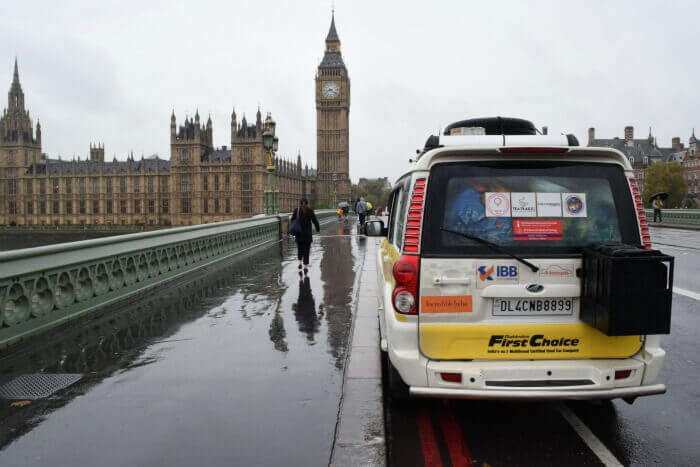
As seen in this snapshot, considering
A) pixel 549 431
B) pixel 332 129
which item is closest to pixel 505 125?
pixel 549 431

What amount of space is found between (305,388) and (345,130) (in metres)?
125

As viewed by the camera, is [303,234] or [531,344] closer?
[531,344]

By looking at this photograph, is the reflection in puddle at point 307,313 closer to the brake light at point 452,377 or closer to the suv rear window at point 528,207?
the brake light at point 452,377

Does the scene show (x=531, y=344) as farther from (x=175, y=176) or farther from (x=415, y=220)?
(x=175, y=176)

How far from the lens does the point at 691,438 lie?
3.86m

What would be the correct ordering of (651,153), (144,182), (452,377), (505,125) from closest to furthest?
1. (452,377)
2. (505,125)
3. (651,153)
4. (144,182)

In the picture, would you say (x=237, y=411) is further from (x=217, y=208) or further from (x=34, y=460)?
(x=217, y=208)

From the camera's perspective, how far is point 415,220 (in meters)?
3.81

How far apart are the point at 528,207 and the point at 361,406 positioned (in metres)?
1.94

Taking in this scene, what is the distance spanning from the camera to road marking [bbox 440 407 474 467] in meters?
3.55

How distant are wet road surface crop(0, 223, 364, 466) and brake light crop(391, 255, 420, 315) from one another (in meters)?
1.03

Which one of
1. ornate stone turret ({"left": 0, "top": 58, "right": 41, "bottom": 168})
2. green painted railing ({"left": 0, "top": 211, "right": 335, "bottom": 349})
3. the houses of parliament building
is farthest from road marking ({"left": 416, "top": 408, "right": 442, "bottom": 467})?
ornate stone turret ({"left": 0, "top": 58, "right": 41, "bottom": 168})

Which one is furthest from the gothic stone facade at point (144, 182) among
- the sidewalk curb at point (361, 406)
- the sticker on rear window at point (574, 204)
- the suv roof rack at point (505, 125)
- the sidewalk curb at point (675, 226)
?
the sticker on rear window at point (574, 204)

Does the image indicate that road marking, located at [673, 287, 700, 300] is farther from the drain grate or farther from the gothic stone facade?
the gothic stone facade
